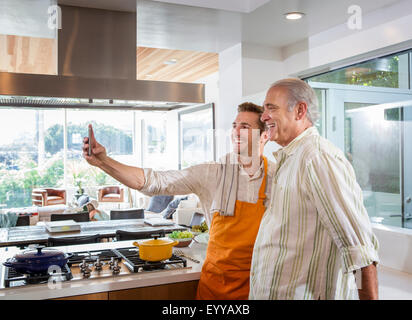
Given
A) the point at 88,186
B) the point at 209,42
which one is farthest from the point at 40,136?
the point at 209,42

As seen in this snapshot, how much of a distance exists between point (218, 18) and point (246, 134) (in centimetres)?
116

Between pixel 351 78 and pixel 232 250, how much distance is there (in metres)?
1.80

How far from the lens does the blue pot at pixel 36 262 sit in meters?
1.74

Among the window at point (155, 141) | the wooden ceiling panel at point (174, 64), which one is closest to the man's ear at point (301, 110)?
the wooden ceiling panel at point (174, 64)

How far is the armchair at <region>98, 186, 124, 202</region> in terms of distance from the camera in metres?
8.20

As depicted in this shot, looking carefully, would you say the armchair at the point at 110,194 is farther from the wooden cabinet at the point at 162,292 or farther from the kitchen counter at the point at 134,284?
the wooden cabinet at the point at 162,292

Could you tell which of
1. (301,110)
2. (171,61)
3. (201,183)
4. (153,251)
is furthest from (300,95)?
(171,61)

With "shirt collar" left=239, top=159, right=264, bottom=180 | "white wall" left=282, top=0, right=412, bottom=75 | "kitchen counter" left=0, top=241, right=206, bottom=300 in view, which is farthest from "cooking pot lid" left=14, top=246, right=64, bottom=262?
"white wall" left=282, top=0, right=412, bottom=75

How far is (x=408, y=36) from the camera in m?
2.35

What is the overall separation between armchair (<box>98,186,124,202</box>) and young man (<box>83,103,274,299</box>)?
21.3ft

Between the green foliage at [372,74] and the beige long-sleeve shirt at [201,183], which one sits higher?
the green foliage at [372,74]

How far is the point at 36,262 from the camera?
5.72 feet

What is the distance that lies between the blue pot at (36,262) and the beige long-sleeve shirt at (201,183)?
0.49 m
